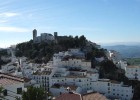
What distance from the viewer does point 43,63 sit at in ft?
309

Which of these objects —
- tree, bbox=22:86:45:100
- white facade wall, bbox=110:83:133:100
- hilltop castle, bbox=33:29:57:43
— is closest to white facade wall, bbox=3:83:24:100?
tree, bbox=22:86:45:100

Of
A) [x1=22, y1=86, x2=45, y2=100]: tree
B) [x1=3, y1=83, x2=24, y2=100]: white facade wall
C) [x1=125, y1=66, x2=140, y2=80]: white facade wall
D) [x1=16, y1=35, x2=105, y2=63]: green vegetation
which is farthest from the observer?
[x1=16, y1=35, x2=105, y2=63]: green vegetation

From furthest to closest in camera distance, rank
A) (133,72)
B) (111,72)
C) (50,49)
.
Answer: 1. (50,49)
2. (133,72)
3. (111,72)

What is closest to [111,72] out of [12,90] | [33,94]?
[12,90]

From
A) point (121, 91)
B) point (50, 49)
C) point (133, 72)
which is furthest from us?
point (50, 49)

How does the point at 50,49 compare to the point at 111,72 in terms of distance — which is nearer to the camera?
the point at 111,72

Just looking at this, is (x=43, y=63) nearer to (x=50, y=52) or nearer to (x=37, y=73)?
(x=50, y=52)

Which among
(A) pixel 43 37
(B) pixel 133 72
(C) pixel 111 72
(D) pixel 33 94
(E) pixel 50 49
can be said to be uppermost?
(A) pixel 43 37

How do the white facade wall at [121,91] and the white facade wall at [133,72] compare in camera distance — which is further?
the white facade wall at [133,72]

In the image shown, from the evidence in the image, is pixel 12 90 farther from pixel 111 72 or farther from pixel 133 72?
pixel 133 72

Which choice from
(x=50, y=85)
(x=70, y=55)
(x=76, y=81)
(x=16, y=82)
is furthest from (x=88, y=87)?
(x=16, y=82)

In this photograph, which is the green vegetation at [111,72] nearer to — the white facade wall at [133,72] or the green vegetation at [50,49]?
the white facade wall at [133,72]

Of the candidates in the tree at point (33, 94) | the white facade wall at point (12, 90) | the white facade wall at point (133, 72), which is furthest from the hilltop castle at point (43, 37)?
the tree at point (33, 94)

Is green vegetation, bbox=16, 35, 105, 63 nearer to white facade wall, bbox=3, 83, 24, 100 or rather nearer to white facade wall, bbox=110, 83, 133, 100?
white facade wall, bbox=110, 83, 133, 100
